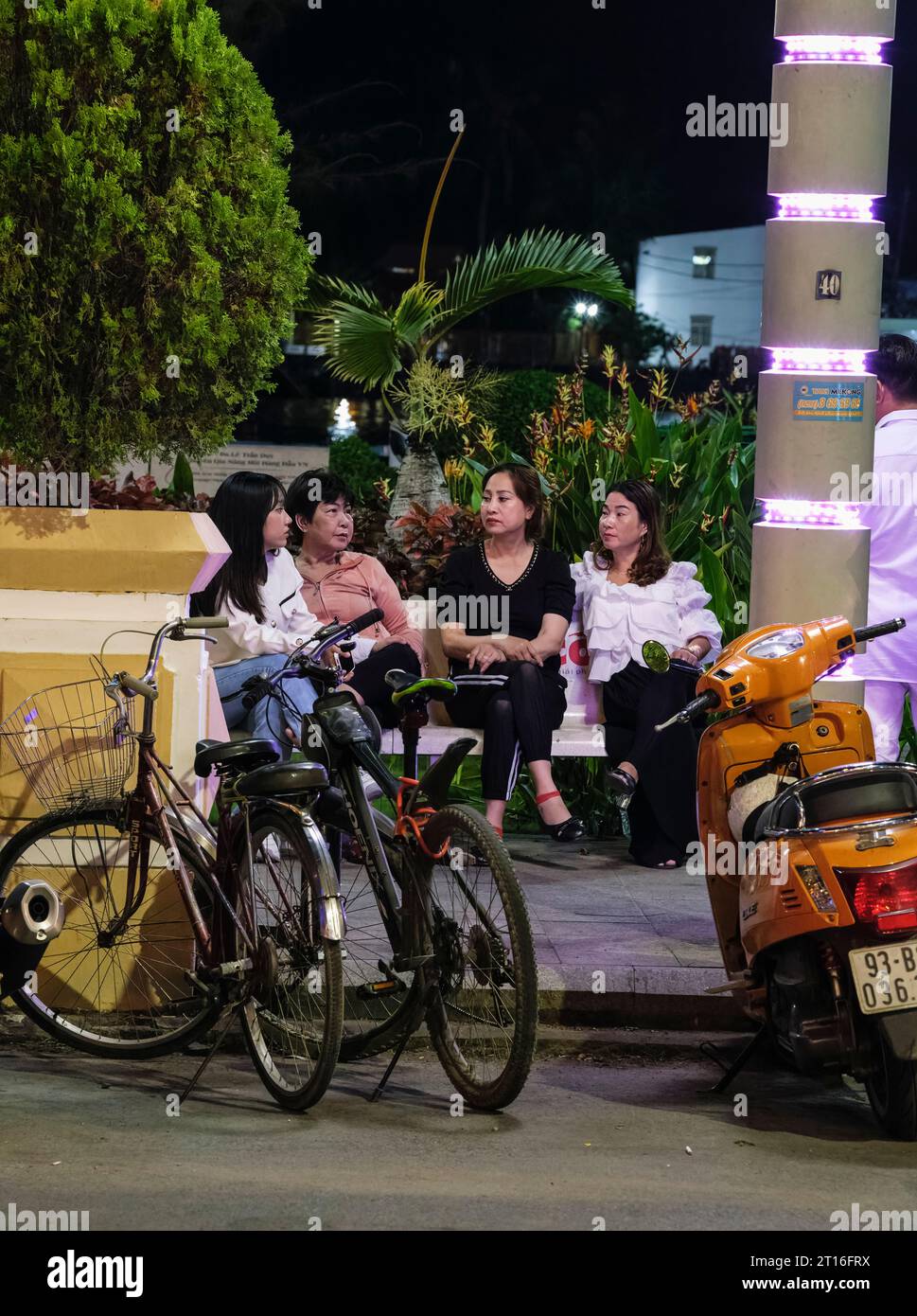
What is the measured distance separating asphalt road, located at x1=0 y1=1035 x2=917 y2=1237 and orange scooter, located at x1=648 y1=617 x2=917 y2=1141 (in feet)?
0.80

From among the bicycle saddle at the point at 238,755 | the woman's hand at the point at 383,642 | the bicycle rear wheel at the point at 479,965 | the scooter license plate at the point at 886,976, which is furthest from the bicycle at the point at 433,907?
the woman's hand at the point at 383,642

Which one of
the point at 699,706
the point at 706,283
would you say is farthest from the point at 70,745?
the point at 706,283

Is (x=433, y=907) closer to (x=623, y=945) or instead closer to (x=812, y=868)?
(x=812, y=868)

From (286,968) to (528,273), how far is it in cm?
884

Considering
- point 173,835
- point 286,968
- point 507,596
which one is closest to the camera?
point 286,968

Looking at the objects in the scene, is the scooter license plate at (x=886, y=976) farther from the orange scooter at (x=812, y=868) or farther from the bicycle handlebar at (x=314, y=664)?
the bicycle handlebar at (x=314, y=664)

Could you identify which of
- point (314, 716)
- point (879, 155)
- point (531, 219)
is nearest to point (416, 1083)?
point (314, 716)

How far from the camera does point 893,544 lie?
6.94 m

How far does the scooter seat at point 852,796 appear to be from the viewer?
470 centimetres

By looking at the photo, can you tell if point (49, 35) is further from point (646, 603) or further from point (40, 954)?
point (646, 603)

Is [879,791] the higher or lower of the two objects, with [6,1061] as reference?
higher

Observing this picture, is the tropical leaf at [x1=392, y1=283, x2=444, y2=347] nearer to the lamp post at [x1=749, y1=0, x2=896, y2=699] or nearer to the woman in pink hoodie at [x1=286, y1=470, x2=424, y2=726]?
the woman in pink hoodie at [x1=286, y1=470, x2=424, y2=726]

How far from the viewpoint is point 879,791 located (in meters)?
4.71
